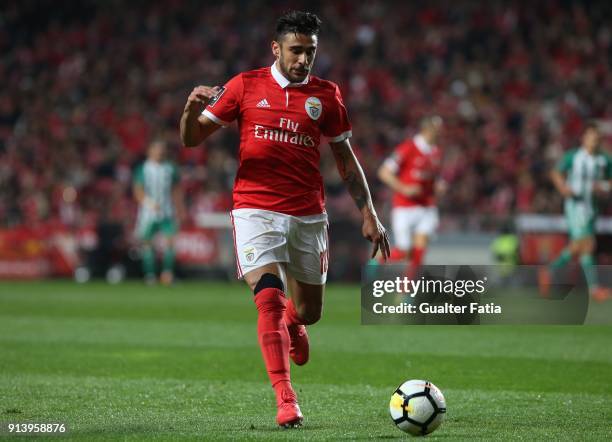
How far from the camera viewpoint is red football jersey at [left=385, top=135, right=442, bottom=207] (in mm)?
15031

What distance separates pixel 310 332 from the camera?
11344 millimetres

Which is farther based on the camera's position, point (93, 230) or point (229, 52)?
point (229, 52)

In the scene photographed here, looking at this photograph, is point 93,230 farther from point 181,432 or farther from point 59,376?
point 181,432

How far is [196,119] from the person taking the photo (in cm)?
606

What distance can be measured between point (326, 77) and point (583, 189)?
38.4 feet

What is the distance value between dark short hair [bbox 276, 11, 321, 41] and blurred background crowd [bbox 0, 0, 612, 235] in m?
13.9

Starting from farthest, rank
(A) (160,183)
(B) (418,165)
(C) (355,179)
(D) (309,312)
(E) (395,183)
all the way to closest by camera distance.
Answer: (A) (160,183), (B) (418,165), (E) (395,183), (D) (309,312), (C) (355,179)

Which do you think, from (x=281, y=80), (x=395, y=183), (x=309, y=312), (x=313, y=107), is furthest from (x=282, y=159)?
(x=395, y=183)

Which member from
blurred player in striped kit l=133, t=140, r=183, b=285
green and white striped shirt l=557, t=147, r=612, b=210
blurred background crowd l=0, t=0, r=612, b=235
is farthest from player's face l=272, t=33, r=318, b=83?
blurred background crowd l=0, t=0, r=612, b=235

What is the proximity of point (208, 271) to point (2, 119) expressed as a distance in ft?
28.1

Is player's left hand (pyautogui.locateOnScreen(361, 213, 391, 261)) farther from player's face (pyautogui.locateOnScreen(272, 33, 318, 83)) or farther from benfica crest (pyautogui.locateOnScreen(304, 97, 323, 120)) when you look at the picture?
player's face (pyautogui.locateOnScreen(272, 33, 318, 83))

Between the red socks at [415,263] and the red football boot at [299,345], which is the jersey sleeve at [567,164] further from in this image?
the red football boot at [299,345]

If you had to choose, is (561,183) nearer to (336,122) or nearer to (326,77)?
(336,122)

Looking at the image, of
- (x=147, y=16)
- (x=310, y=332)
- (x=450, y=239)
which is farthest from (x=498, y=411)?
(x=147, y=16)
